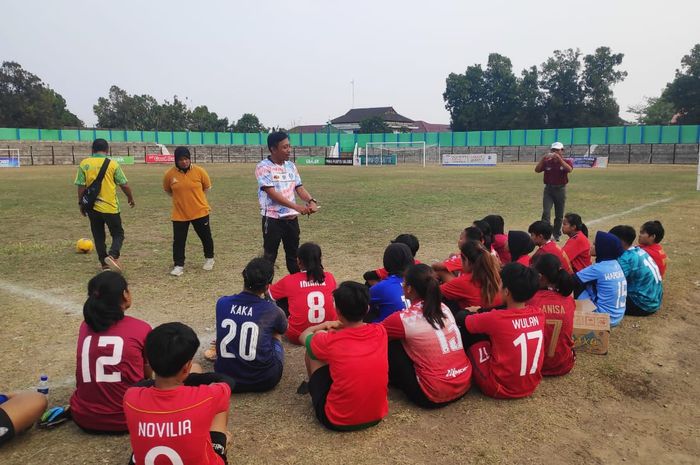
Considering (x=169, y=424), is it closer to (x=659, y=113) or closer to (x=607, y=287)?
(x=607, y=287)

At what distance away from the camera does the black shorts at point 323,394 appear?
345cm

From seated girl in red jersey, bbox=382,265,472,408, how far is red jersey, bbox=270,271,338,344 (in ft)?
3.90

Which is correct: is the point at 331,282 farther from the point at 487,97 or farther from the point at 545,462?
the point at 487,97

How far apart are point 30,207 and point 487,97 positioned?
229 feet

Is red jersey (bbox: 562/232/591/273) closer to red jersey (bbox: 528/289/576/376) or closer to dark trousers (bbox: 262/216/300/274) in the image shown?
red jersey (bbox: 528/289/576/376)

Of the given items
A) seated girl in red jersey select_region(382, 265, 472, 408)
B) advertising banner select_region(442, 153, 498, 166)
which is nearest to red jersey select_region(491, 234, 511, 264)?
seated girl in red jersey select_region(382, 265, 472, 408)

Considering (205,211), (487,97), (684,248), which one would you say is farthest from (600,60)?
(205,211)

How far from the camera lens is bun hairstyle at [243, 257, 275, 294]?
153 inches

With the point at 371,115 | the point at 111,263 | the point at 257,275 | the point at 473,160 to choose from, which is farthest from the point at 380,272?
the point at 371,115

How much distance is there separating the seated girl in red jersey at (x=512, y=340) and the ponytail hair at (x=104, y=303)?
252 cm

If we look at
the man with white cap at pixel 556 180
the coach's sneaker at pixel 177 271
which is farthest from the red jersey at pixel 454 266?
the man with white cap at pixel 556 180

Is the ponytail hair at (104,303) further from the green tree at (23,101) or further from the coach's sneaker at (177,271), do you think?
the green tree at (23,101)

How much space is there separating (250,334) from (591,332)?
3183mm

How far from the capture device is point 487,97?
75.0m
